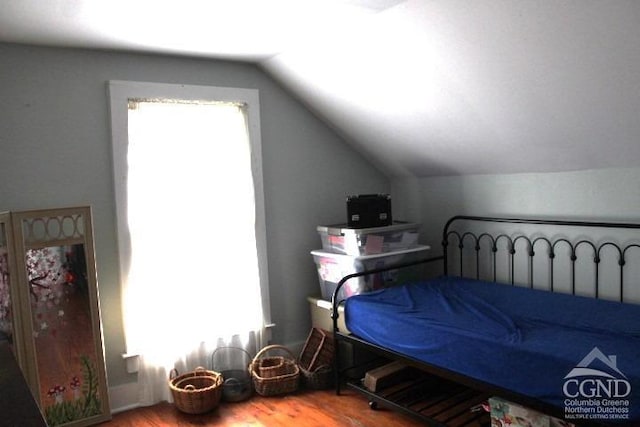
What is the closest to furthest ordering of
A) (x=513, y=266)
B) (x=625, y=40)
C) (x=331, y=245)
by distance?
(x=625, y=40) → (x=513, y=266) → (x=331, y=245)

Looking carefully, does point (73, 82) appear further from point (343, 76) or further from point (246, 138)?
point (343, 76)

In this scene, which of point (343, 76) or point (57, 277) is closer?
point (57, 277)

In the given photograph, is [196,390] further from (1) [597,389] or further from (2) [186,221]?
(1) [597,389]

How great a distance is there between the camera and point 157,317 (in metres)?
3.29

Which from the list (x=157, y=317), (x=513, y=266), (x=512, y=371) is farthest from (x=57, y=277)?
(x=513, y=266)

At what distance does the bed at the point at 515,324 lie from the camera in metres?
2.07

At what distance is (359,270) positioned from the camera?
3.48 metres

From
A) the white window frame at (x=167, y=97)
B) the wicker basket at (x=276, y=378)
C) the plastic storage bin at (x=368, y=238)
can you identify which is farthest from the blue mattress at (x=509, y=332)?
the white window frame at (x=167, y=97)

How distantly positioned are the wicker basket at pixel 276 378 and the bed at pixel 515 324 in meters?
0.29

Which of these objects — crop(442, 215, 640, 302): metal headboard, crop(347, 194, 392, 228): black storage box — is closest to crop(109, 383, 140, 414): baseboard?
crop(347, 194, 392, 228): black storage box

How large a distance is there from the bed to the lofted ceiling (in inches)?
19.6

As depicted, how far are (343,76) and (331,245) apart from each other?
3.78 ft

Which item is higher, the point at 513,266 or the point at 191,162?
the point at 191,162

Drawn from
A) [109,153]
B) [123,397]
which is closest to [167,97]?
[109,153]
